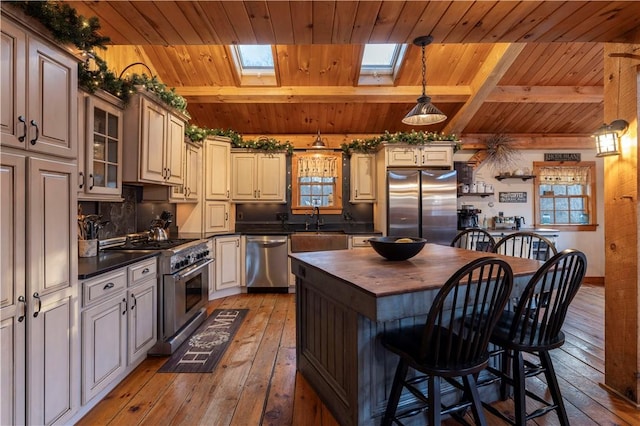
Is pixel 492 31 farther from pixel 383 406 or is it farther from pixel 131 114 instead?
pixel 131 114

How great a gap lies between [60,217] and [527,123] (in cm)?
629

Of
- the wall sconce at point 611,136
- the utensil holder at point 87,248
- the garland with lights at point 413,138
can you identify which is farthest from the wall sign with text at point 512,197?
the utensil holder at point 87,248

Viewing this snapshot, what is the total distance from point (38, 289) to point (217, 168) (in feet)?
10.1

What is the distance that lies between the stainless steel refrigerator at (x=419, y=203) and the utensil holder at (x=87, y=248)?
338 centimetres

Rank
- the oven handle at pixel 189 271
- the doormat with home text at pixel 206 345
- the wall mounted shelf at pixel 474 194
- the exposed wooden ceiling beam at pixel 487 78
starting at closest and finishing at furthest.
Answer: the doormat with home text at pixel 206 345
the oven handle at pixel 189 271
the exposed wooden ceiling beam at pixel 487 78
the wall mounted shelf at pixel 474 194

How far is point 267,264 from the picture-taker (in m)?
4.49

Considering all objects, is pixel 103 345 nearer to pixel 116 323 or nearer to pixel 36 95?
pixel 116 323

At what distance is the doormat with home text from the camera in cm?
244

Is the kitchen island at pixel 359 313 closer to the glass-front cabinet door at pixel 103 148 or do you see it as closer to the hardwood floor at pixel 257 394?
the hardwood floor at pixel 257 394

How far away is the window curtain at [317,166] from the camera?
4926mm

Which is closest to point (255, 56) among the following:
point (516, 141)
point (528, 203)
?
point (516, 141)

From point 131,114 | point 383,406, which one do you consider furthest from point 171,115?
point 383,406

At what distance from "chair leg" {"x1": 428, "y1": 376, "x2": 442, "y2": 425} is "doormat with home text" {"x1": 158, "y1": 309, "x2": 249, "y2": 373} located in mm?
1723

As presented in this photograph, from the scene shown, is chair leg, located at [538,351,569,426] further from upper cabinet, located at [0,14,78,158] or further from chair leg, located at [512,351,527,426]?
upper cabinet, located at [0,14,78,158]
